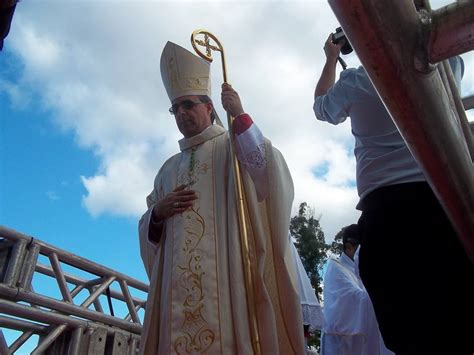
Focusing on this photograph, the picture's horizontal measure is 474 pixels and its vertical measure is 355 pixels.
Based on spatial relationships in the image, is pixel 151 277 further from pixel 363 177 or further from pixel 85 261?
pixel 85 261

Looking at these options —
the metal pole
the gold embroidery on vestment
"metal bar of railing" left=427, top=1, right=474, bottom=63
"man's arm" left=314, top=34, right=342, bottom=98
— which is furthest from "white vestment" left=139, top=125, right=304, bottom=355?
"metal bar of railing" left=427, top=1, right=474, bottom=63

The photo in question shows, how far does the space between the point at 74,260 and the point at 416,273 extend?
4.29 m

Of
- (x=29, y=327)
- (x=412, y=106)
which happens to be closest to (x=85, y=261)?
(x=29, y=327)

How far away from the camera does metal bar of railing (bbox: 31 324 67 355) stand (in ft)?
14.3

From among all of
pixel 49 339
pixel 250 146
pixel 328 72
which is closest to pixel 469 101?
pixel 328 72

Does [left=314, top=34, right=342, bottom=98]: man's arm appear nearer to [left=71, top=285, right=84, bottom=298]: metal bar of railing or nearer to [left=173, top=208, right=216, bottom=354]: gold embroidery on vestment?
[left=173, top=208, right=216, bottom=354]: gold embroidery on vestment

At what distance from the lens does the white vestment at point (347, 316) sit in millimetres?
4645

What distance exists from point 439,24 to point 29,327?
4643mm

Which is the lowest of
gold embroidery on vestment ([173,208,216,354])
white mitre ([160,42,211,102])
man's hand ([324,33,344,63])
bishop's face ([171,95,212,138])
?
gold embroidery on vestment ([173,208,216,354])

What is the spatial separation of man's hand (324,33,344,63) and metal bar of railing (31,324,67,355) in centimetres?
358

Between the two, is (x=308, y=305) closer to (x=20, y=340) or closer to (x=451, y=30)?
(x=20, y=340)

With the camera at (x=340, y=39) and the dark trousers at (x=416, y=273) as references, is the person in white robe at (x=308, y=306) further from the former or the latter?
the dark trousers at (x=416, y=273)

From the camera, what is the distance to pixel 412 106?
64 cm

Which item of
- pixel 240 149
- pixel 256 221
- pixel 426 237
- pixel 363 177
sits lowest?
pixel 426 237
